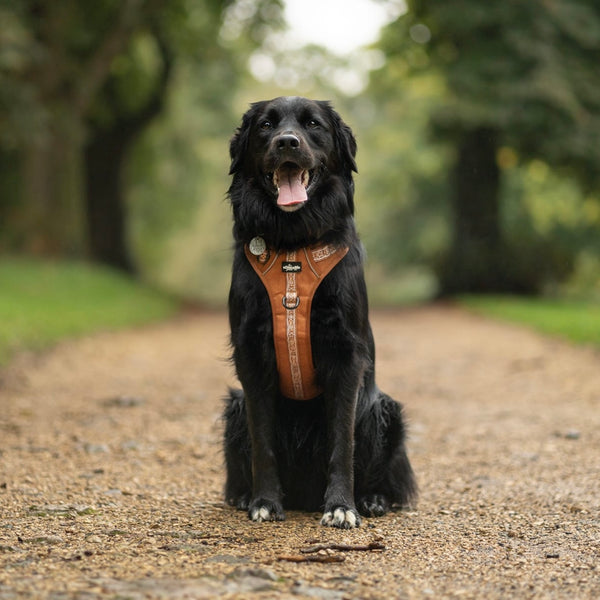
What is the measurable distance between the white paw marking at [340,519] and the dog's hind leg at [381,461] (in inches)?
13.6

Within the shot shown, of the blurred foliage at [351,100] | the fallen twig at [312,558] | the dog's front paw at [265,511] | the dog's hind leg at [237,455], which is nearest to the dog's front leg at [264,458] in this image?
the dog's front paw at [265,511]

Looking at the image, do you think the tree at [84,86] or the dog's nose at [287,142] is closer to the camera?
the dog's nose at [287,142]

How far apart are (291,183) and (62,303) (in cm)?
1306

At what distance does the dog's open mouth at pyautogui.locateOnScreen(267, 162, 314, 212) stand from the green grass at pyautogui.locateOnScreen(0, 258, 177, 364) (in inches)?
248

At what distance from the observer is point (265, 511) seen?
3.76 meters

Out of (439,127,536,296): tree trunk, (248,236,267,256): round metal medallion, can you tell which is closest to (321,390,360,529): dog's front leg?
(248,236,267,256): round metal medallion

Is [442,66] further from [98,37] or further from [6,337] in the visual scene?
[6,337]

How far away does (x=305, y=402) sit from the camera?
3.98 m

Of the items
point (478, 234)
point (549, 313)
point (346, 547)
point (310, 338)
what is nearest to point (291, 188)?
point (310, 338)

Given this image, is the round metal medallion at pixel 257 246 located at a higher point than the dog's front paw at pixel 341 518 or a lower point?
higher

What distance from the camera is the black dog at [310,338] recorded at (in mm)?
3705

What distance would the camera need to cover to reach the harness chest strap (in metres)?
3.65

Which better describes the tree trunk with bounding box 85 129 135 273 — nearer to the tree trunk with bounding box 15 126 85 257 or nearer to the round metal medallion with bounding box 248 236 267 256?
the tree trunk with bounding box 15 126 85 257

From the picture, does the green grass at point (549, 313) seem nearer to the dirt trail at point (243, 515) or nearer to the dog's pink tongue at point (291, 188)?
the dirt trail at point (243, 515)
